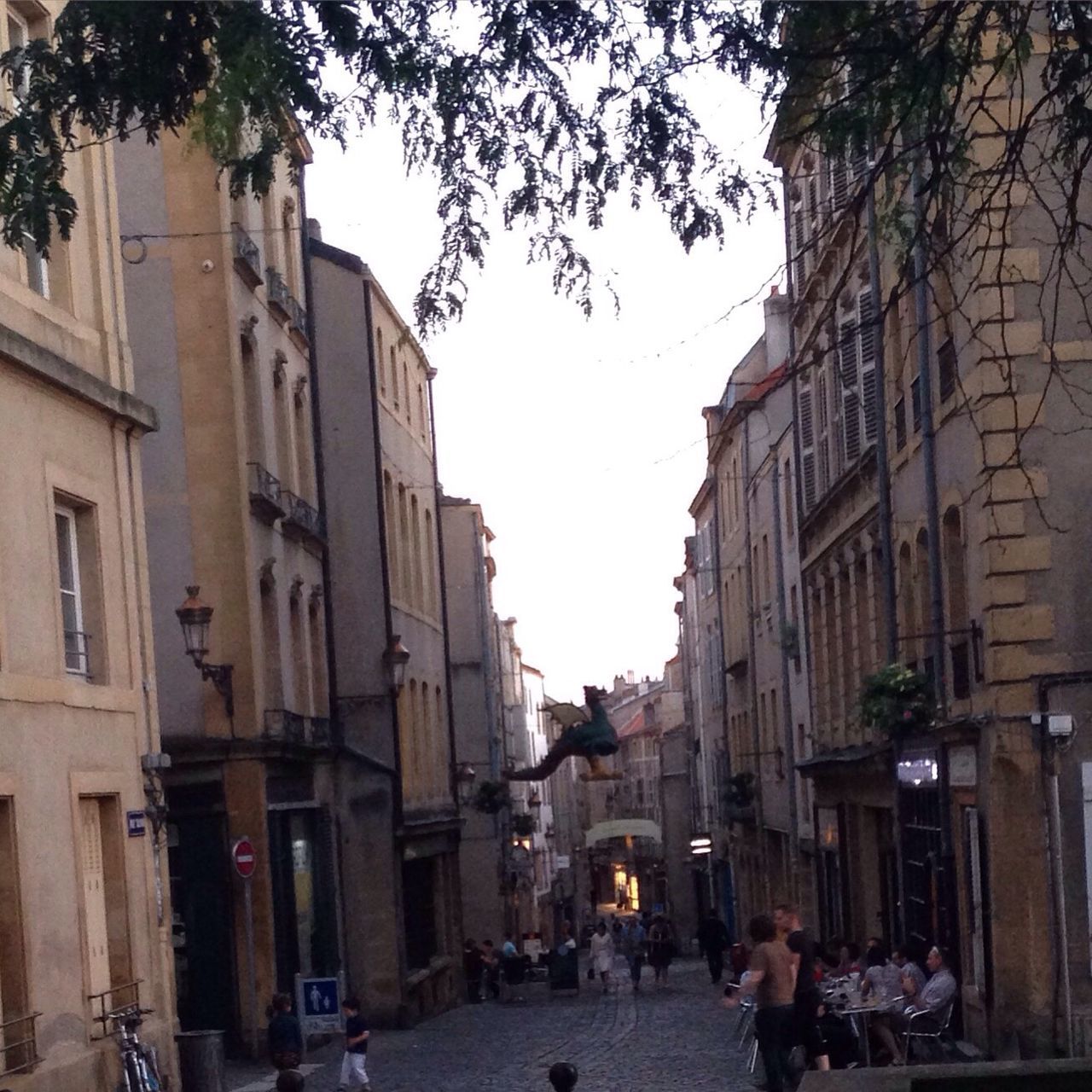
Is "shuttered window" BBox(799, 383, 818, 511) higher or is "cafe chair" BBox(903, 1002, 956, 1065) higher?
"shuttered window" BBox(799, 383, 818, 511)

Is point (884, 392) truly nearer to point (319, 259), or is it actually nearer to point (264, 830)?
point (264, 830)

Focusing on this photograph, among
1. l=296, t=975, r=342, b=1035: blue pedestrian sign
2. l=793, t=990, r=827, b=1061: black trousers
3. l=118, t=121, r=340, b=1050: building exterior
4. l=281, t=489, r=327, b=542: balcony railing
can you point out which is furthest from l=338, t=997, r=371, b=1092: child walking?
l=281, t=489, r=327, b=542: balcony railing

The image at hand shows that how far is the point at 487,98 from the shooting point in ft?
34.5

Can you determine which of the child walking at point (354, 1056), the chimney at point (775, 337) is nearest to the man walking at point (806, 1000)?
the child walking at point (354, 1056)

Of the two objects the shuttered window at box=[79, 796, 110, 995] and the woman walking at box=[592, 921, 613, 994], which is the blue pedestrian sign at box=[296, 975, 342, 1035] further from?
the woman walking at box=[592, 921, 613, 994]

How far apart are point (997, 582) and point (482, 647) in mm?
42943

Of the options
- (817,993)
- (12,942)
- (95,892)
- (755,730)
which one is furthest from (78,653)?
(755,730)

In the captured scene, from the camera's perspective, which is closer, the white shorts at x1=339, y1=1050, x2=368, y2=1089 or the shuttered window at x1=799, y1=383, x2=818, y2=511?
the white shorts at x1=339, y1=1050, x2=368, y2=1089

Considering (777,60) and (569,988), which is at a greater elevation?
(777,60)

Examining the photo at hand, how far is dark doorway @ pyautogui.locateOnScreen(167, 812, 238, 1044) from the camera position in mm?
28188

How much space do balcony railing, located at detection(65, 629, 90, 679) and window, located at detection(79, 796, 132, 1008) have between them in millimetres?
1157

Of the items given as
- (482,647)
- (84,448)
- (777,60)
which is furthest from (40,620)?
(482,647)

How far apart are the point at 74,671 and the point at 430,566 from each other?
27427mm

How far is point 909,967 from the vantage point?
2250cm
